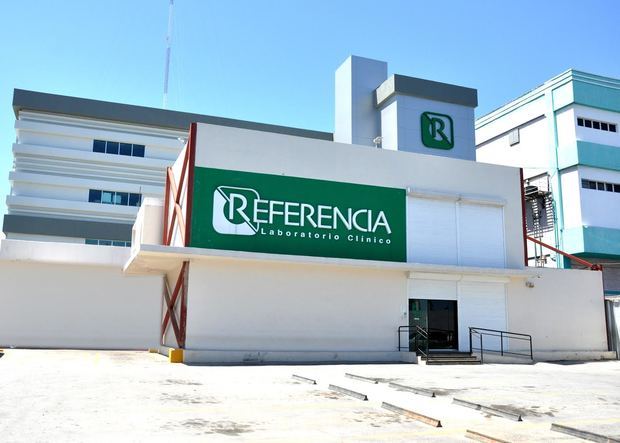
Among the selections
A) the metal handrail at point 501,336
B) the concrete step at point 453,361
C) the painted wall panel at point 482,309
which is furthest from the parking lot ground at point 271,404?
the painted wall panel at point 482,309

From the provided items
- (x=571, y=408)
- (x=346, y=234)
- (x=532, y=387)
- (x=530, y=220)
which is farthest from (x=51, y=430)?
(x=530, y=220)

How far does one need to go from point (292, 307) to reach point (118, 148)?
1239 inches

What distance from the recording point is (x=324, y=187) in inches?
829

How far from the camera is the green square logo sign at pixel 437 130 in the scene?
35.2m

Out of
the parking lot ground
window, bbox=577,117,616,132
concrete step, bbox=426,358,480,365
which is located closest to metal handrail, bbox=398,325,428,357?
concrete step, bbox=426,358,480,365

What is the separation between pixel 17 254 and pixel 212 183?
10.4 meters

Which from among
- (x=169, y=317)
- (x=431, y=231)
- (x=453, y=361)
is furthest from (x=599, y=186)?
(x=169, y=317)

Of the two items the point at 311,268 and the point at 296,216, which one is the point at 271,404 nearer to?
the point at 311,268

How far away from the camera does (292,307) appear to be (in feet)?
65.2

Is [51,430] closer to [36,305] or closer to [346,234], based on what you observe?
[346,234]

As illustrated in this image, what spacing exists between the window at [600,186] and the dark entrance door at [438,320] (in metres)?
17.0

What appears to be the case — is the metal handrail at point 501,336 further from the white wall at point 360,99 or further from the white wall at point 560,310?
the white wall at point 360,99

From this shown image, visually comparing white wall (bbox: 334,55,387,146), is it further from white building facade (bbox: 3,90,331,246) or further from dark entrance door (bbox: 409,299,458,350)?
dark entrance door (bbox: 409,299,458,350)

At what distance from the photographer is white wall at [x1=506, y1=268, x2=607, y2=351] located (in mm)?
23531
